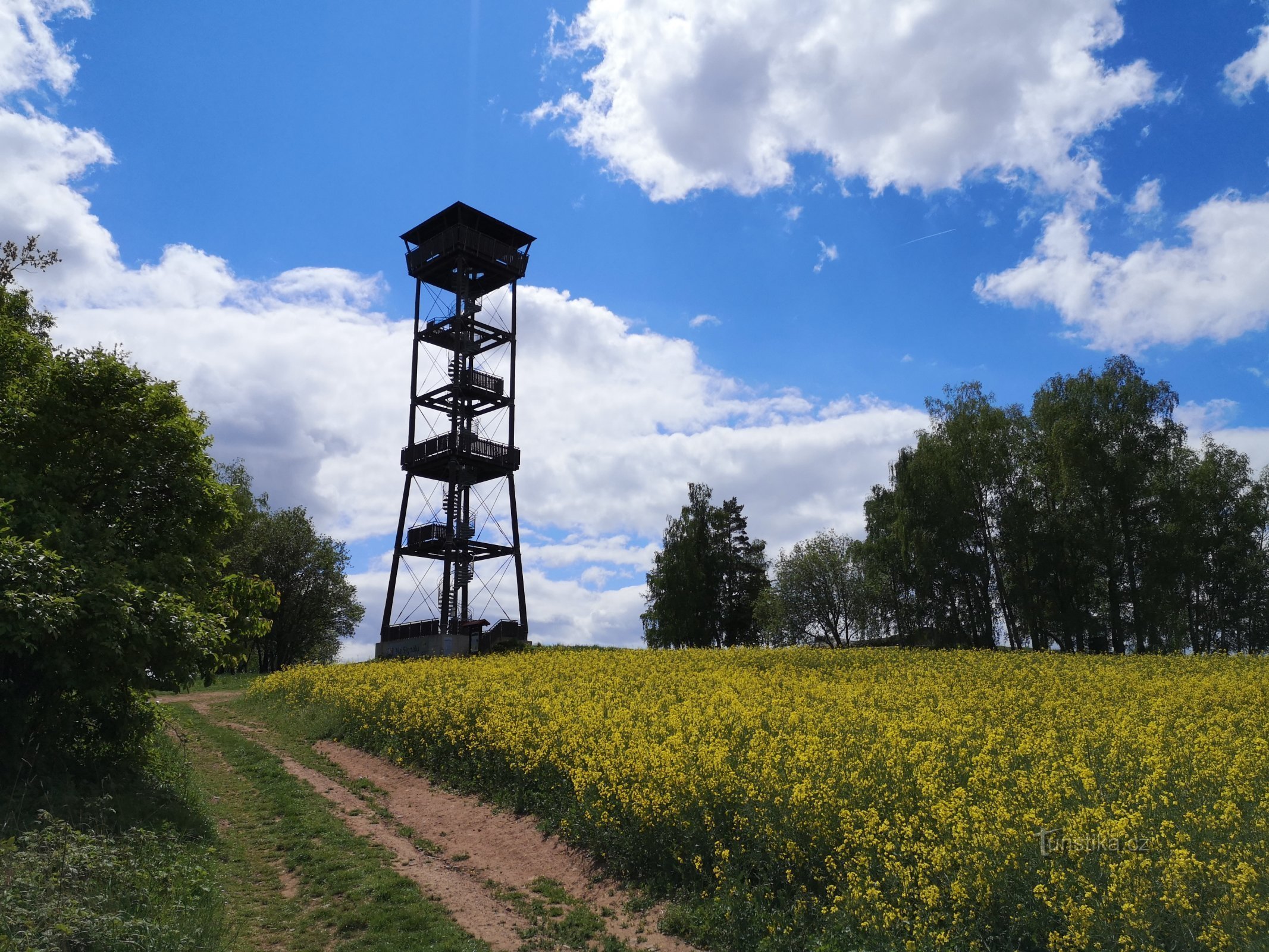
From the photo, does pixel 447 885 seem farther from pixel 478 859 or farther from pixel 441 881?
pixel 478 859

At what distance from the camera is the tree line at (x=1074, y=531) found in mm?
39406

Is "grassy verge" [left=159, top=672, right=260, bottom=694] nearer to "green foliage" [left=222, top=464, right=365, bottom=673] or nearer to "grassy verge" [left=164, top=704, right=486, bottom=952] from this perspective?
"green foliage" [left=222, top=464, right=365, bottom=673]

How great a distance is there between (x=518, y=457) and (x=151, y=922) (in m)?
32.9

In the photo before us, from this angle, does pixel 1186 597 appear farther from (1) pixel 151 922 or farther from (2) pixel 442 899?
(1) pixel 151 922

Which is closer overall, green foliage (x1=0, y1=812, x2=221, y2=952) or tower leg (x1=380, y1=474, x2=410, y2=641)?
green foliage (x1=0, y1=812, x2=221, y2=952)

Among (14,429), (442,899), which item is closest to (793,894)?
(442,899)

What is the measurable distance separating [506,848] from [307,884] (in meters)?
2.76

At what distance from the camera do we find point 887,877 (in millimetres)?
7578

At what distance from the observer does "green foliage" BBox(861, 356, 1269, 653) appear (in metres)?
39.4

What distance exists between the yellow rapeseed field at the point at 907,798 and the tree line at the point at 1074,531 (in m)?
23.6

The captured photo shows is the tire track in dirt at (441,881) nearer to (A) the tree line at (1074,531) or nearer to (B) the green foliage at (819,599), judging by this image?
(A) the tree line at (1074,531)

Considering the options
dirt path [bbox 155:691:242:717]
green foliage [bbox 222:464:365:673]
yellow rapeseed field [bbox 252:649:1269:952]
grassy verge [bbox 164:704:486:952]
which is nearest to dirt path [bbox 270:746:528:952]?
grassy verge [bbox 164:704:486:952]

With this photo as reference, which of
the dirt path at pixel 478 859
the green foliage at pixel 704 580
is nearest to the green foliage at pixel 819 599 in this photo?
the green foliage at pixel 704 580

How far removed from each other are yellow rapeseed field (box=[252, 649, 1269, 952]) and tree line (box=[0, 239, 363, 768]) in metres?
5.69
